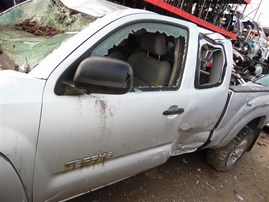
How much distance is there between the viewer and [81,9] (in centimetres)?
239

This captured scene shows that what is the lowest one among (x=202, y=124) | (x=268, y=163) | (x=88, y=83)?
(x=268, y=163)

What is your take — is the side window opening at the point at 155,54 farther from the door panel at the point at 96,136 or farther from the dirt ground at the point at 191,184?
the dirt ground at the point at 191,184

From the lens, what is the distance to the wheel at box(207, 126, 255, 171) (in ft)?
12.7

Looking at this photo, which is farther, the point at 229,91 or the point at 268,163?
the point at 268,163

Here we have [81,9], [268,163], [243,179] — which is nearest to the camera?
[81,9]

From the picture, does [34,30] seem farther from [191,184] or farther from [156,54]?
[191,184]

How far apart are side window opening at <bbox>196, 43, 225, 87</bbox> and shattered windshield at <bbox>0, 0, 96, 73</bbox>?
4.17 feet

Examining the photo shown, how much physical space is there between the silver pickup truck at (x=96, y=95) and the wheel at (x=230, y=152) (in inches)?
26.4

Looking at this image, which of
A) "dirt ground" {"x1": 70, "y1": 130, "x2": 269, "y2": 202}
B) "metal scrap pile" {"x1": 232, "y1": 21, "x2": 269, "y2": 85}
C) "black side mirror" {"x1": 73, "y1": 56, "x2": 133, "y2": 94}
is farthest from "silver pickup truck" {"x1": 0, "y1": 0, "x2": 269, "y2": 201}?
"metal scrap pile" {"x1": 232, "y1": 21, "x2": 269, "y2": 85}

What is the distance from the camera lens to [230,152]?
389 cm

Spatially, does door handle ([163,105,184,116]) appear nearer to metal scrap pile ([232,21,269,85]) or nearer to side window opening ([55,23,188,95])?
side window opening ([55,23,188,95])

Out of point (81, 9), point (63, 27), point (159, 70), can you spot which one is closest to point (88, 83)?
→ point (63, 27)

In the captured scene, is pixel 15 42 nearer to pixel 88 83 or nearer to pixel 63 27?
pixel 63 27

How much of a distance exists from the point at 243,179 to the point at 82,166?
2868mm
